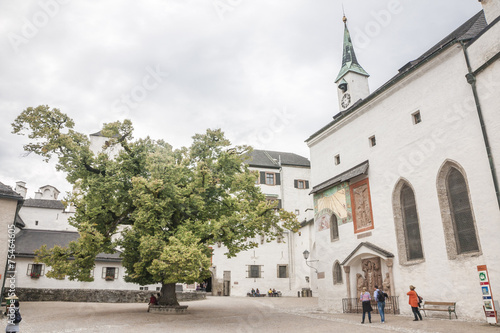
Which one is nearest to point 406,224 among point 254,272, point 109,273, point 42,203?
point 254,272

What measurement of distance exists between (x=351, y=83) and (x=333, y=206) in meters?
10.6

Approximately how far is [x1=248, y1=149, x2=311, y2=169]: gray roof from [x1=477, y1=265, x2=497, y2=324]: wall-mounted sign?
99.4ft

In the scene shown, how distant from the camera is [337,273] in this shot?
2141 centimetres

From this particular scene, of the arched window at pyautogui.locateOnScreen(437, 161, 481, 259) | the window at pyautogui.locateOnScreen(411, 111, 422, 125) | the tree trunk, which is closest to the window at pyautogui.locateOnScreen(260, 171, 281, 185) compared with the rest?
the tree trunk

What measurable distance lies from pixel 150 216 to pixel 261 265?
79.4ft

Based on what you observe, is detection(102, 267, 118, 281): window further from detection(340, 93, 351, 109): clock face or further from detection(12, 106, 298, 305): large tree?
detection(340, 93, 351, 109): clock face

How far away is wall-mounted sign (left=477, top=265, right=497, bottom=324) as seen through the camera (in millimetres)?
11812

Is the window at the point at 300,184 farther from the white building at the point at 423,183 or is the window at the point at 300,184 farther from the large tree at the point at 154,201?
the large tree at the point at 154,201

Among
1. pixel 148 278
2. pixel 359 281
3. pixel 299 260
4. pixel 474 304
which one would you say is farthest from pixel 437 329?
pixel 299 260

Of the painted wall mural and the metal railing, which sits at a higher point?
the painted wall mural

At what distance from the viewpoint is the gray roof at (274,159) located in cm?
4253

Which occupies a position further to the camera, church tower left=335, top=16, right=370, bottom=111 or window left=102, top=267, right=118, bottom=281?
window left=102, top=267, right=118, bottom=281

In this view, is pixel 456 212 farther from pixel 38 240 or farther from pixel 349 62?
pixel 38 240

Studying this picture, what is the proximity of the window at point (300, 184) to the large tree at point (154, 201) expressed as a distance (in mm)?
23781
